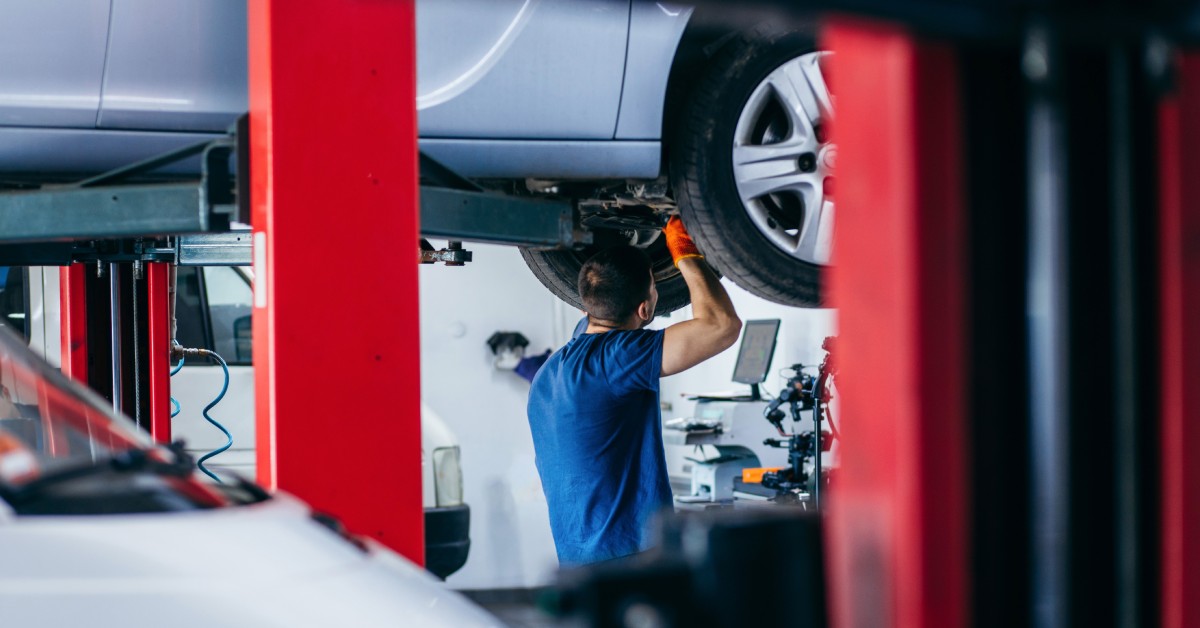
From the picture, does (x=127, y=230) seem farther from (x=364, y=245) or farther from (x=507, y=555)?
(x=507, y=555)

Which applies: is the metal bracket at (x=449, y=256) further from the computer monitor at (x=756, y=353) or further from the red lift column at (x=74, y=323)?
the computer monitor at (x=756, y=353)

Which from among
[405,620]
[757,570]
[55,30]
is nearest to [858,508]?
[757,570]

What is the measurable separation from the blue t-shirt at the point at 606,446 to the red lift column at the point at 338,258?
2.65 ft

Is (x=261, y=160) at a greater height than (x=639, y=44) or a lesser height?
lesser

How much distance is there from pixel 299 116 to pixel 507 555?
562cm

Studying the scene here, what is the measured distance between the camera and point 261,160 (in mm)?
2176

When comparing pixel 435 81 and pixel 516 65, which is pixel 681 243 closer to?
pixel 516 65

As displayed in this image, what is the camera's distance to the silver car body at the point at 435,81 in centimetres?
254

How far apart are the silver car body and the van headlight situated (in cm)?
283

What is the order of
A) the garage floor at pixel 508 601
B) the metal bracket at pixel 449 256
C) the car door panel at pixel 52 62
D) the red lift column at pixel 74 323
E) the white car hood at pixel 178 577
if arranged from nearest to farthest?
the white car hood at pixel 178 577
the car door panel at pixel 52 62
the metal bracket at pixel 449 256
the red lift column at pixel 74 323
the garage floor at pixel 508 601

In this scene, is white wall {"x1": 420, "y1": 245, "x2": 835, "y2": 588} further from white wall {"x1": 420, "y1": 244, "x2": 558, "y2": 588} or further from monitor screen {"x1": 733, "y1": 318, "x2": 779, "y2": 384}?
monitor screen {"x1": 733, "y1": 318, "x2": 779, "y2": 384}

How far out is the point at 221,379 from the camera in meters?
5.82

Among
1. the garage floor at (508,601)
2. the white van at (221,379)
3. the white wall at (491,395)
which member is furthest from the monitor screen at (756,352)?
the white van at (221,379)

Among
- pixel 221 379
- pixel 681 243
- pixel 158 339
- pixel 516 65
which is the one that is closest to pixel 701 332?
pixel 681 243
